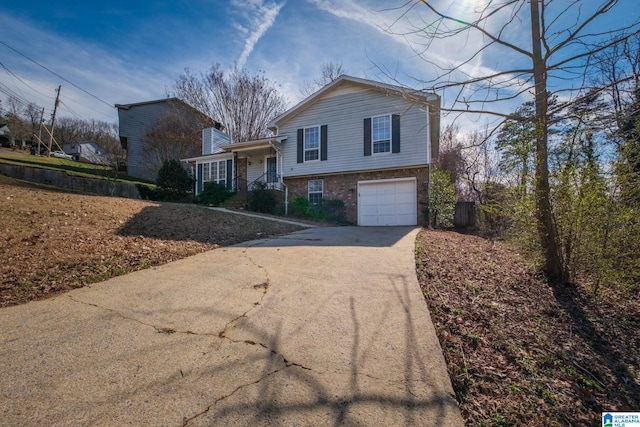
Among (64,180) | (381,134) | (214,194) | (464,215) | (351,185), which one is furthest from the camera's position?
(214,194)

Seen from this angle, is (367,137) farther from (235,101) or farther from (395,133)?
(235,101)

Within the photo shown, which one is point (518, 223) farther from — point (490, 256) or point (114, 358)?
point (114, 358)

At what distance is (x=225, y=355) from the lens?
228cm

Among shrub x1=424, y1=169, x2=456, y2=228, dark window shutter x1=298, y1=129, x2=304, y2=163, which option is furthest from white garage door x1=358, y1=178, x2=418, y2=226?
dark window shutter x1=298, y1=129, x2=304, y2=163

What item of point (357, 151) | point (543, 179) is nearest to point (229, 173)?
point (357, 151)

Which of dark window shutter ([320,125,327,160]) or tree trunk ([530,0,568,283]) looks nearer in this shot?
tree trunk ([530,0,568,283])

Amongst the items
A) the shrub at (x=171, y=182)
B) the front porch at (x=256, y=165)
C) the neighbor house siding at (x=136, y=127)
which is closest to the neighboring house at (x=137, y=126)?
the neighbor house siding at (x=136, y=127)

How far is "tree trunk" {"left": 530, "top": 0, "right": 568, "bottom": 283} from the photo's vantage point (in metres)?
4.25

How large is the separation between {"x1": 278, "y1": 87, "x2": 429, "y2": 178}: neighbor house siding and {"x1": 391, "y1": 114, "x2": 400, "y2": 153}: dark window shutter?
14 cm

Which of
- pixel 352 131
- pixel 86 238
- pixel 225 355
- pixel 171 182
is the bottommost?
pixel 225 355

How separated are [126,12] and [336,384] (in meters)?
12.6

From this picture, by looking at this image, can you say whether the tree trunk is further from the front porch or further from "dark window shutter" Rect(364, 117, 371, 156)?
the front porch

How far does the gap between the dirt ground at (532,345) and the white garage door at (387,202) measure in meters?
7.31

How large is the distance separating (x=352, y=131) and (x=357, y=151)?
97cm
